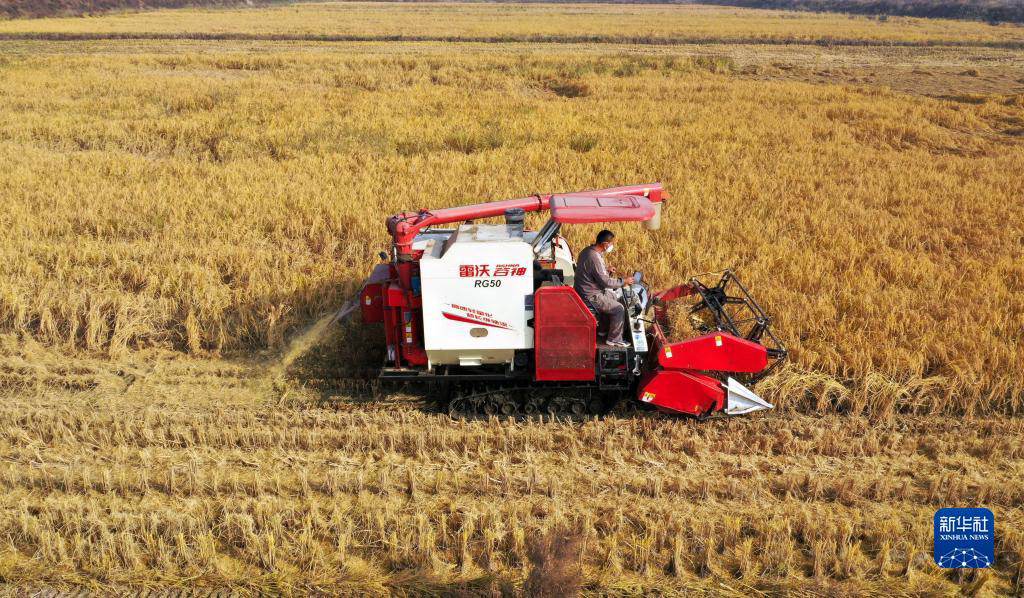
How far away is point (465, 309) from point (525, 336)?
65 centimetres

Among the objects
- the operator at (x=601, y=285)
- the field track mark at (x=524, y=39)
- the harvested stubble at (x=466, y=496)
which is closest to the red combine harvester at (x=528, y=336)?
the operator at (x=601, y=285)

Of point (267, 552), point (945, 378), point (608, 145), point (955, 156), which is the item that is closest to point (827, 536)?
point (945, 378)

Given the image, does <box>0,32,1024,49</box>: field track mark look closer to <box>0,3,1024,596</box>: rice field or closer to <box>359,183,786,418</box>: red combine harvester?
<box>0,3,1024,596</box>: rice field

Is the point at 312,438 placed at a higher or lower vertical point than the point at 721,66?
lower

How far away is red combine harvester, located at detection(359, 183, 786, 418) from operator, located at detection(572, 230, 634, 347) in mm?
164

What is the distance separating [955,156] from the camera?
17.1 meters

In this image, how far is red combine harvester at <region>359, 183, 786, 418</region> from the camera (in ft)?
21.5

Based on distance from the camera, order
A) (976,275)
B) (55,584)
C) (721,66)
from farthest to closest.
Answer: (721,66)
(976,275)
(55,584)

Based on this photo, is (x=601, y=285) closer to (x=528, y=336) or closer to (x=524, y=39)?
(x=528, y=336)

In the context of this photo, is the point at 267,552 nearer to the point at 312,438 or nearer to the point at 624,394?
the point at 312,438

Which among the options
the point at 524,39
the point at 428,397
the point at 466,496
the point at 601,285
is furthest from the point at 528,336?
the point at 524,39

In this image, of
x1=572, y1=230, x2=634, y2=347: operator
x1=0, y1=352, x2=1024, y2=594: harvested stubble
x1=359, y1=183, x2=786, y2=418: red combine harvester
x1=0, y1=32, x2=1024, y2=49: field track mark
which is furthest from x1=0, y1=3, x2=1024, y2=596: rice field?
x1=0, y1=32, x2=1024, y2=49: field track mark

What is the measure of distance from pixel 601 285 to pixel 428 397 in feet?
7.45

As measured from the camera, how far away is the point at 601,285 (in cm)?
677
